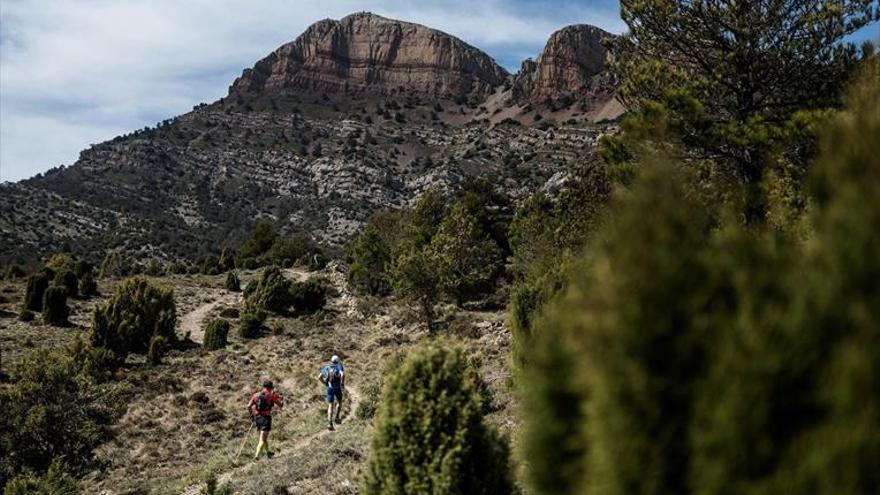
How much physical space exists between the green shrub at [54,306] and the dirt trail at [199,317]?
6518mm

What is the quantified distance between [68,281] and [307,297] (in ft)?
51.5

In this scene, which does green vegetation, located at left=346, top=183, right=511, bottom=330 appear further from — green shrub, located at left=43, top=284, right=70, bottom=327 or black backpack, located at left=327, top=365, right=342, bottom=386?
green shrub, located at left=43, top=284, right=70, bottom=327

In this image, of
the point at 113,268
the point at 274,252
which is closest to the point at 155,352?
the point at 113,268

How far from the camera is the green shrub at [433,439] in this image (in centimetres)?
577

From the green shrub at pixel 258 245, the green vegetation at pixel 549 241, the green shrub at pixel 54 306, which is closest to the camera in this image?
the green vegetation at pixel 549 241

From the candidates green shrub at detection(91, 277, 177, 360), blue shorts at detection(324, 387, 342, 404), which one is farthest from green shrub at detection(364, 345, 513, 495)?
green shrub at detection(91, 277, 177, 360)

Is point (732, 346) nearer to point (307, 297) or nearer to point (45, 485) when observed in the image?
point (45, 485)

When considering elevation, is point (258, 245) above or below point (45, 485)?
above

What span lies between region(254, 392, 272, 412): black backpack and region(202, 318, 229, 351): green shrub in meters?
19.5

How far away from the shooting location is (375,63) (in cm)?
16075

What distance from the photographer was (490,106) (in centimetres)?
13938

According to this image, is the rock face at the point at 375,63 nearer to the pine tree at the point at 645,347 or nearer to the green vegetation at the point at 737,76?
the green vegetation at the point at 737,76

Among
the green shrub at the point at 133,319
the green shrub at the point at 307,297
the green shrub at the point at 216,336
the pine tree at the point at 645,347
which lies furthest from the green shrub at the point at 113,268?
the pine tree at the point at 645,347

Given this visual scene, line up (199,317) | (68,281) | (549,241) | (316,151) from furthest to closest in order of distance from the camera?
1. (316,151)
2. (199,317)
3. (68,281)
4. (549,241)
